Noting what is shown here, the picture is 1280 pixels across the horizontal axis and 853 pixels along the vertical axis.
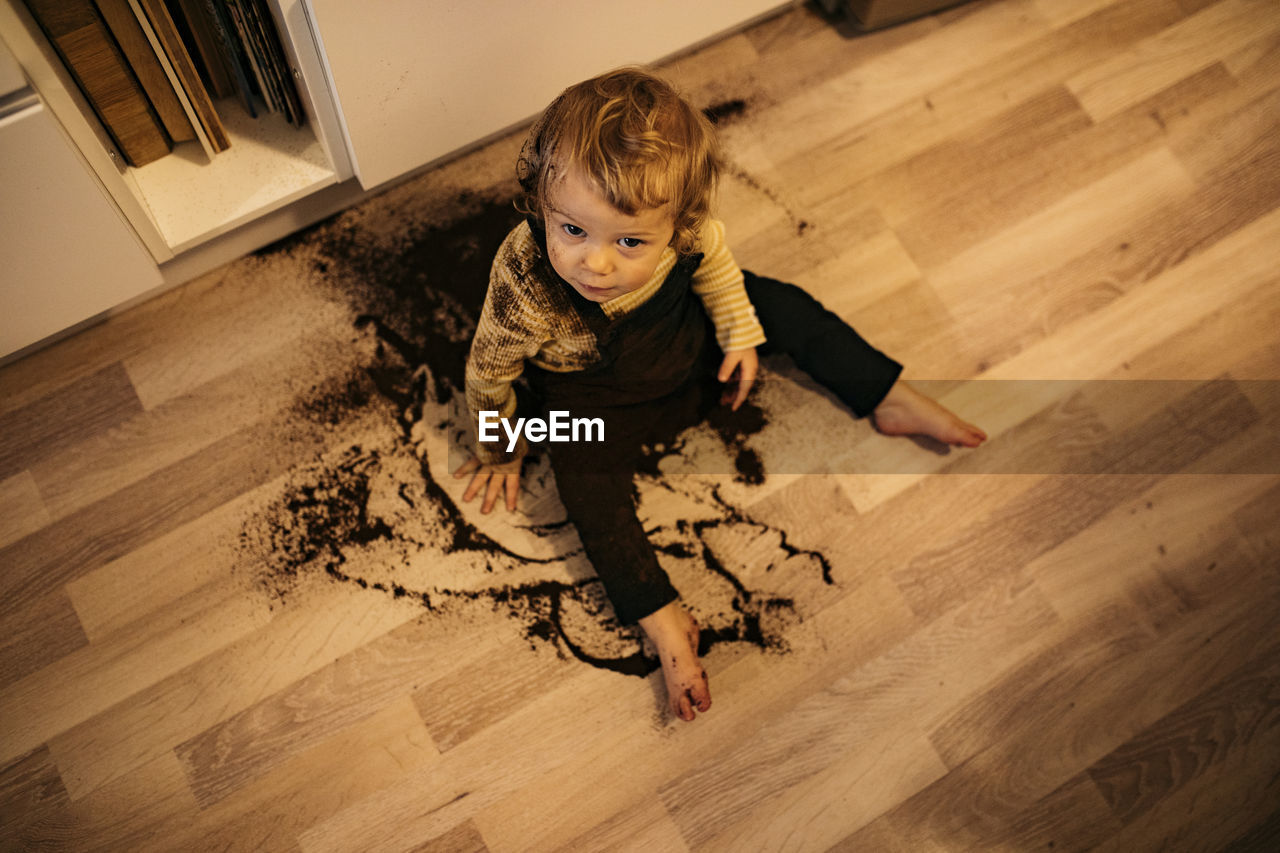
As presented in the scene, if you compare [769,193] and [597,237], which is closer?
[597,237]

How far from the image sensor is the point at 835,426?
3.49 feet

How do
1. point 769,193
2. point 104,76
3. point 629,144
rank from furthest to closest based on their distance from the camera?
point 769,193 → point 104,76 → point 629,144

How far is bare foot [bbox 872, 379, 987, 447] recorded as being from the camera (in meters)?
1.02

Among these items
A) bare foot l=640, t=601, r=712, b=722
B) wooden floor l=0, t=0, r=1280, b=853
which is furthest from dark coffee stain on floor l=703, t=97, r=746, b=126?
bare foot l=640, t=601, r=712, b=722

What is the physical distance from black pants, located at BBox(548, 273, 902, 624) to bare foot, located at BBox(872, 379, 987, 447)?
4cm

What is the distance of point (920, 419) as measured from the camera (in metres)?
1.03

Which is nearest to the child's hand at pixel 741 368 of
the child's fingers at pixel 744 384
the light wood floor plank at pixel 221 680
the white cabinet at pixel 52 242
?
the child's fingers at pixel 744 384

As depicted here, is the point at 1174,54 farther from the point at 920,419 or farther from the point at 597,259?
the point at 597,259

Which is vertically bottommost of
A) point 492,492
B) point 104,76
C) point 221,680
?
point 221,680

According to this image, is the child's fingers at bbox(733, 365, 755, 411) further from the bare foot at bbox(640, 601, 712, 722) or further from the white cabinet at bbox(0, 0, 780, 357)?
the white cabinet at bbox(0, 0, 780, 357)

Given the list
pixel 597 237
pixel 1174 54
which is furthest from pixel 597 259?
pixel 1174 54

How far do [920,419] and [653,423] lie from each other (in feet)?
1.03

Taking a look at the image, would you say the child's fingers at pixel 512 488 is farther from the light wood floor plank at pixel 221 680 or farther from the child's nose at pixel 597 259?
the child's nose at pixel 597 259

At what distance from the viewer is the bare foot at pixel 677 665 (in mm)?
947
